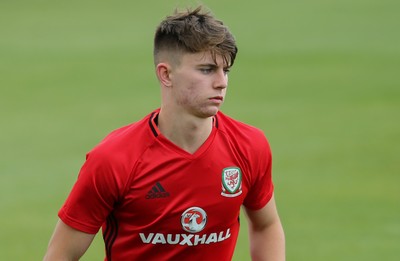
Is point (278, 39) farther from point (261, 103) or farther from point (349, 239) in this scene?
point (349, 239)

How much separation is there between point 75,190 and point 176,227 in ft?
1.80

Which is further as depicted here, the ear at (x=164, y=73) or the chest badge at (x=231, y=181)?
the chest badge at (x=231, y=181)

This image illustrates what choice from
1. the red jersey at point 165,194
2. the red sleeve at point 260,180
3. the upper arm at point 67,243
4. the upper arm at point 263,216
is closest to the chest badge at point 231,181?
the red jersey at point 165,194

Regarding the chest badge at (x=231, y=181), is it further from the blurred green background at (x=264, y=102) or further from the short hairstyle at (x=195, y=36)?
the blurred green background at (x=264, y=102)

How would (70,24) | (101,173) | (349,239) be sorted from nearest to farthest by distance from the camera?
(101,173), (349,239), (70,24)

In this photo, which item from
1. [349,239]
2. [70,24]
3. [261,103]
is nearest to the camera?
[349,239]

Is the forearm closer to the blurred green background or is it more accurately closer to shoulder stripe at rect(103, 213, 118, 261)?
shoulder stripe at rect(103, 213, 118, 261)

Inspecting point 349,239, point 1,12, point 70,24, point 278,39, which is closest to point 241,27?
point 278,39

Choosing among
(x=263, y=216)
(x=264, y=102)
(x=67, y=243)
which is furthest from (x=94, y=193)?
(x=264, y=102)

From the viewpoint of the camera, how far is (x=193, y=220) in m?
5.73

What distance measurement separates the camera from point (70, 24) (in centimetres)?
2152

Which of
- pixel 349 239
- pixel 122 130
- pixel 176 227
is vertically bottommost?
pixel 349 239

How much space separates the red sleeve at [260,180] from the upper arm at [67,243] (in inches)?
35.1

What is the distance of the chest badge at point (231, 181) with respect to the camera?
578 centimetres
